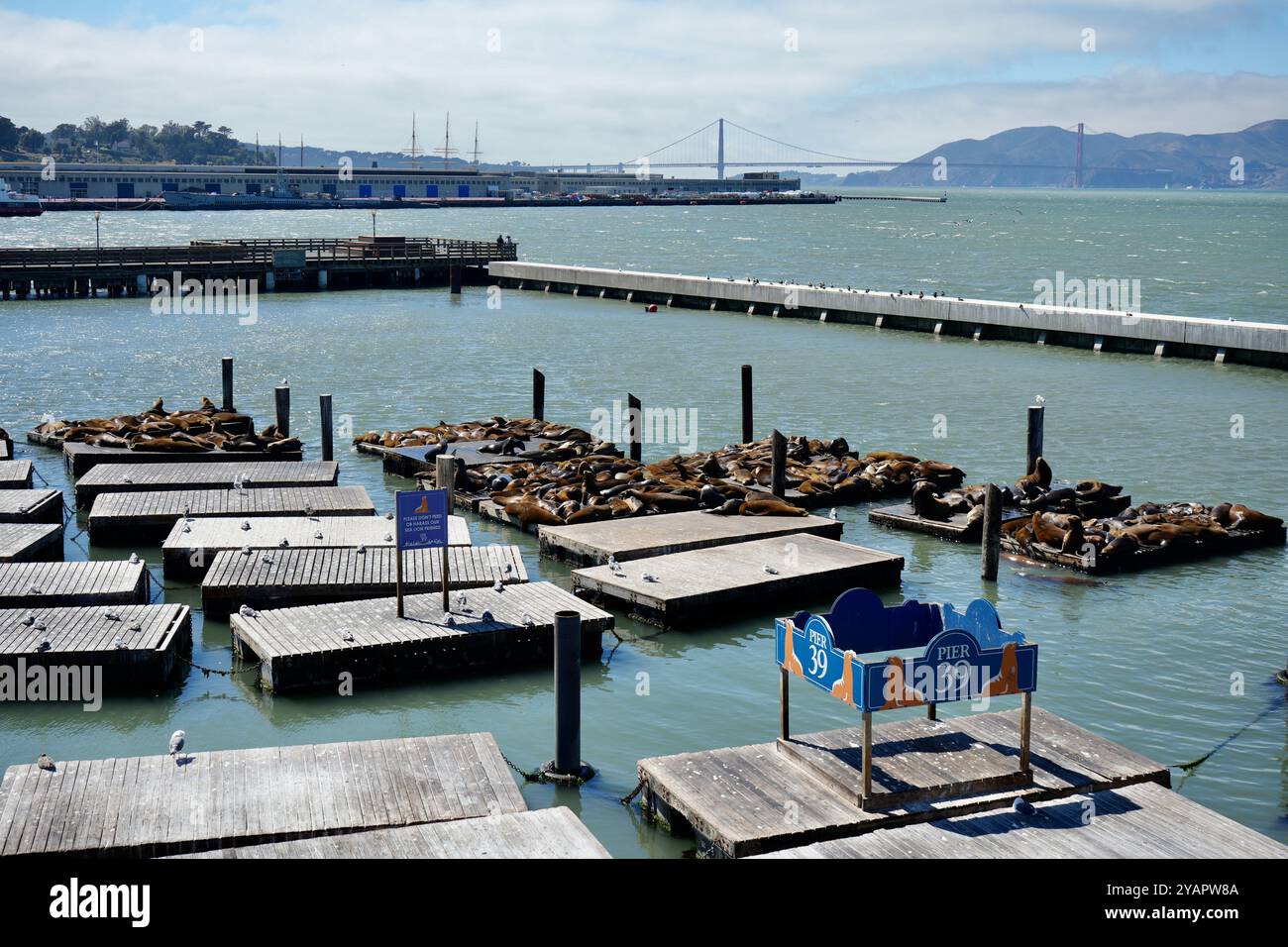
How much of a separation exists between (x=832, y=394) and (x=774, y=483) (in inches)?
460

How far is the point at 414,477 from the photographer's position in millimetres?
20172

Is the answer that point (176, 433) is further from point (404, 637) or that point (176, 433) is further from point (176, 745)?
point (176, 745)

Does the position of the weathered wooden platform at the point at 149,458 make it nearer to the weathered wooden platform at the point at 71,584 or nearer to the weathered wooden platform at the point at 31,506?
the weathered wooden platform at the point at 31,506

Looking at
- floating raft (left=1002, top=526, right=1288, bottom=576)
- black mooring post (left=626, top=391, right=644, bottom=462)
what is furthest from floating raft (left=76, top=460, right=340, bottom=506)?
floating raft (left=1002, top=526, right=1288, bottom=576)

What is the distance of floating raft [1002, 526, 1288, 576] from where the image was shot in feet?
49.1

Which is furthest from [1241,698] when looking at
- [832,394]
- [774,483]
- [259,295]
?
[259,295]

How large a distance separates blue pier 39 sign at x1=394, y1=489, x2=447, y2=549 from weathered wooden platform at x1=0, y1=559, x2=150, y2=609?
289cm

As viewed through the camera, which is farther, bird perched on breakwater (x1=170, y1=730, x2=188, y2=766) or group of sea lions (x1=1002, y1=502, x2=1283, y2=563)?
group of sea lions (x1=1002, y1=502, x2=1283, y2=563)

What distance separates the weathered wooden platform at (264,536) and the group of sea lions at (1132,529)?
631cm

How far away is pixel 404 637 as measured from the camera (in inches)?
445

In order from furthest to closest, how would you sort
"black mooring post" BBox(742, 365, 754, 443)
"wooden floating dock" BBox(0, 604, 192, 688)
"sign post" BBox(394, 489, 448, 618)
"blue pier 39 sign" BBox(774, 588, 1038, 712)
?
"black mooring post" BBox(742, 365, 754, 443), "sign post" BBox(394, 489, 448, 618), "wooden floating dock" BBox(0, 604, 192, 688), "blue pier 39 sign" BBox(774, 588, 1038, 712)

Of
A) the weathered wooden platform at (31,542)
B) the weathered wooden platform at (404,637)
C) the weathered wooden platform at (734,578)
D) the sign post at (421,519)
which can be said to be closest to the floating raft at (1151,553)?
the weathered wooden platform at (734,578)

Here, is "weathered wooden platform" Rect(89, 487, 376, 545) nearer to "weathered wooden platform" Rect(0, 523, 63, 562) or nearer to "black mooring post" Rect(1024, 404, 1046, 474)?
"weathered wooden platform" Rect(0, 523, 63, 562)
